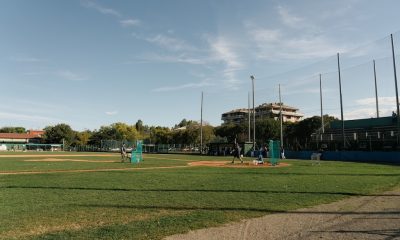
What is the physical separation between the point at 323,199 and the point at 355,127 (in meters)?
56.8

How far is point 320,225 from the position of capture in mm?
8633

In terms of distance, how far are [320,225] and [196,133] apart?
106 metres

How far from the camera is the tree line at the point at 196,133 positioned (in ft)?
320

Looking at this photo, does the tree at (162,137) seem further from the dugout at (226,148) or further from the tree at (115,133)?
the dugout at (226,148)

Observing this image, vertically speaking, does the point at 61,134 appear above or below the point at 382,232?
above

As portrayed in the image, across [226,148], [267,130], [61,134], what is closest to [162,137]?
[61,134]

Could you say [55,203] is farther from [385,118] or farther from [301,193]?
[385,118]

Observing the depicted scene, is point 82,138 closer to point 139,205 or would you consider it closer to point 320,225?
point 139,205

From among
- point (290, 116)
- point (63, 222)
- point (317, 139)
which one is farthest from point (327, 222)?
point (290, 116)

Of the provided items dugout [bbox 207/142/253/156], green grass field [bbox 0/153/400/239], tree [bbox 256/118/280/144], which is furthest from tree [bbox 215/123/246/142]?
green grass field [bbox 0/153/400/239]

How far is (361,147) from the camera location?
2108 inches

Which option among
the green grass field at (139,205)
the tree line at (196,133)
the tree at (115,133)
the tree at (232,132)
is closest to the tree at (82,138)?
the tree line at (196,133)

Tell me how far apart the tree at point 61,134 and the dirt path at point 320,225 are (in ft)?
430

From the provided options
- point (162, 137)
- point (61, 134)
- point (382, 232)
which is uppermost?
point (61, 134)
